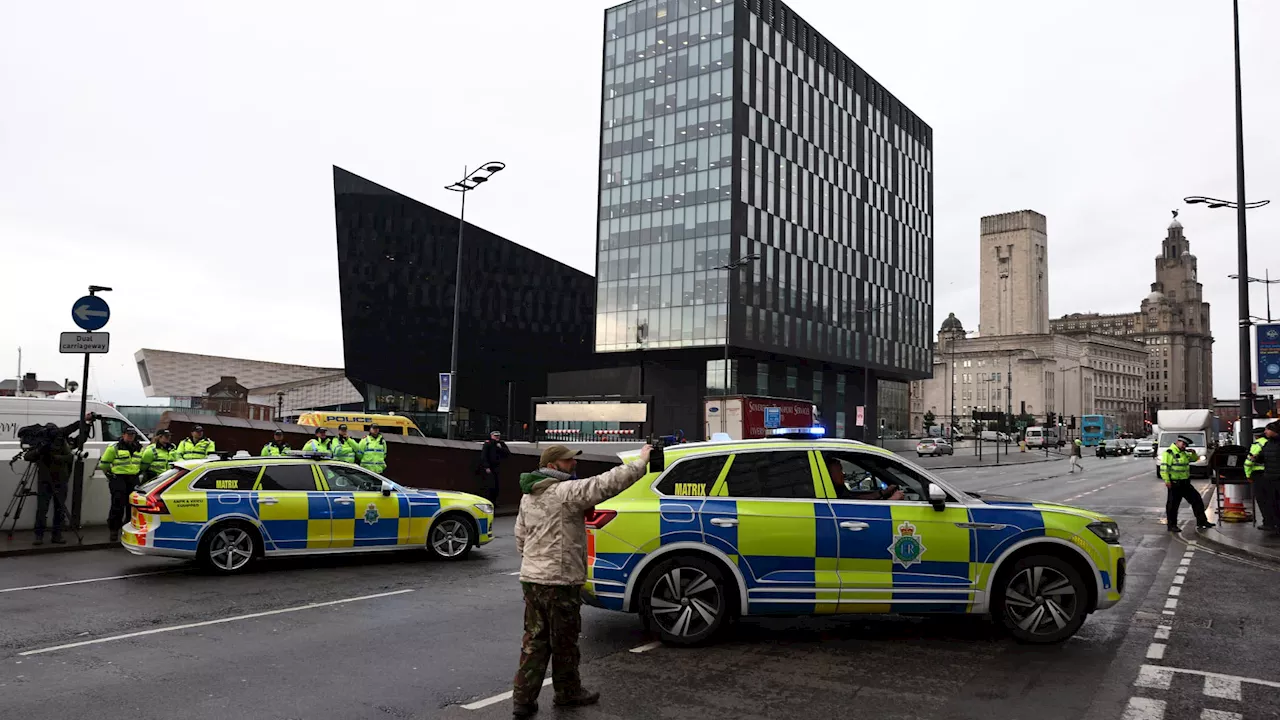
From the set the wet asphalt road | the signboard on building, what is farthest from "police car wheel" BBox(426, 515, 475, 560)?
the signboard on building

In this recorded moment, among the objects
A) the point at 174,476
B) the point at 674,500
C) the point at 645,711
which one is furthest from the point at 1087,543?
the point at 174,476

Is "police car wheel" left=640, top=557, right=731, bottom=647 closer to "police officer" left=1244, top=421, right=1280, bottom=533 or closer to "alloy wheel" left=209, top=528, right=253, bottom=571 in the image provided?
"alloy wheel" left=209, top=528, right=253, bottom=571

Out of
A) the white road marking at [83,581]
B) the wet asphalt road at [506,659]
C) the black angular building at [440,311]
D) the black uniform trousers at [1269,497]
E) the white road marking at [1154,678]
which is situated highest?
the black angular building at [440,311]

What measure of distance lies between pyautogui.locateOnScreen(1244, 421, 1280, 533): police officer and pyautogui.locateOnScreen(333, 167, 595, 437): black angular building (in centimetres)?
5424

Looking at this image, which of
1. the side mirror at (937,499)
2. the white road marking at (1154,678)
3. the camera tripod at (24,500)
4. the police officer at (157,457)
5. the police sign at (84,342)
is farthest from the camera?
the police sign at (84,342)

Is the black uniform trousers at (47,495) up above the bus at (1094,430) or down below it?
below

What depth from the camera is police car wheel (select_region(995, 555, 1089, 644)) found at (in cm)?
737

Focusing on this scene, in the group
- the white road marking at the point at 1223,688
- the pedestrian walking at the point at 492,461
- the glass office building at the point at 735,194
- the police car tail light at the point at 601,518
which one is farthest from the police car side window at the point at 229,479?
the glass office building at the point at 735,194

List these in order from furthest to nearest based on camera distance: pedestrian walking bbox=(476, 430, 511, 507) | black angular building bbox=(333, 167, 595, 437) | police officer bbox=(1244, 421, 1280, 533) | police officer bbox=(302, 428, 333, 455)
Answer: black angular building bbox=(333, 167, 595, 437)
pedestrian walking bbox=(476, 430, 511, 507)
police officer bbox=(302, 428, 333, 455)
police officer bbox=(1244, 421, 1280, 533)

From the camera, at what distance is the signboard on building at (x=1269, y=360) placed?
1723cm

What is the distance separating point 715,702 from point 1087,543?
12.1ft

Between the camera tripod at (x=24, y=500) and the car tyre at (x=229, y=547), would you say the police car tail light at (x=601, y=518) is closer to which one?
the car tyre at (x=229, y=547)

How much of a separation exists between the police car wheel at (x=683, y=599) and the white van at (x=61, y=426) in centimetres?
1158

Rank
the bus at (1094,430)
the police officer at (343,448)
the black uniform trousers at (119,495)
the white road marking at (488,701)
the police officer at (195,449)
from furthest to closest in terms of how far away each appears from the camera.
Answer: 1. the bus at (1094,430)
2. the police officer at (343,448)
3. the police officer at (195,449)
4. the black uniform trousers at (119,495)
5. the white road marking at (488,701)
